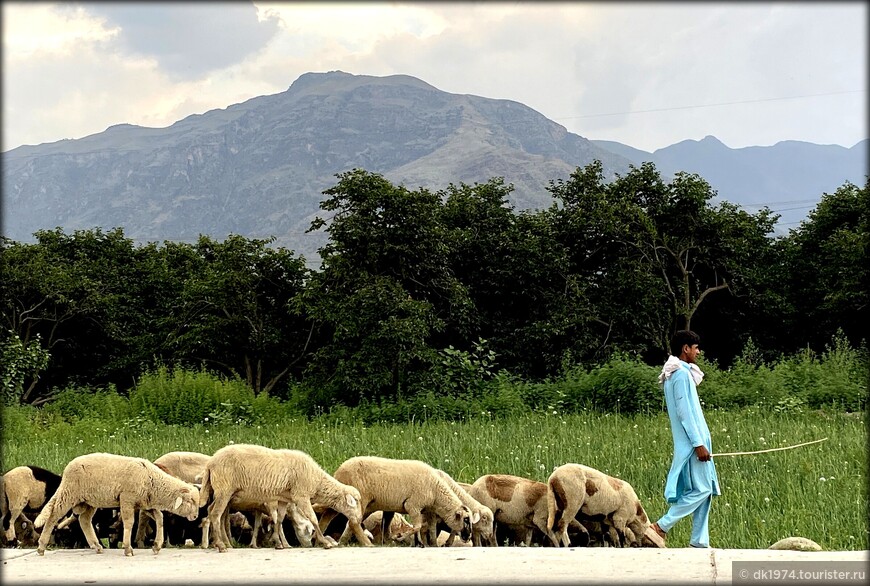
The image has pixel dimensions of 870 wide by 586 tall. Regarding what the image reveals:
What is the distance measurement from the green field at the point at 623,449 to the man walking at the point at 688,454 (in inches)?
28.3

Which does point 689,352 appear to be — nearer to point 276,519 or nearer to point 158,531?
point 276,519

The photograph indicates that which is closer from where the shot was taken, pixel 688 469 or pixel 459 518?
pixel 459 518

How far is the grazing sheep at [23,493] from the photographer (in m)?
8.33

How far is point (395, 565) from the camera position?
645 centimetres

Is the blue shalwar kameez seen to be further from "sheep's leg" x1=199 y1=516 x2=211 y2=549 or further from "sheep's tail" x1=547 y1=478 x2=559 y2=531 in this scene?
"sheep's leg" x1=199 y1=516 x2=211 y2=549

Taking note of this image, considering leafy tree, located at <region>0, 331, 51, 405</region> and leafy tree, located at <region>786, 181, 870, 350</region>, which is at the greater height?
leafy tree, located at <region>786, 181, 870, 350</region>

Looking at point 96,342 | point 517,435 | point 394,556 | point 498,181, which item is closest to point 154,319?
point 96,342

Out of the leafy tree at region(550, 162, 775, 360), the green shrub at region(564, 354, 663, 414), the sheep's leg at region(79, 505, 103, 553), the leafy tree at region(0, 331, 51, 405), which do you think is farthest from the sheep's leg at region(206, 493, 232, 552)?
the leafy tree at region(550, 162, 775, 360)

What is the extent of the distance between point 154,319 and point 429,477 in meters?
35.8

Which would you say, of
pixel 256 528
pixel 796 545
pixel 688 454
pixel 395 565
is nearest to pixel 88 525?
pixel 256 528

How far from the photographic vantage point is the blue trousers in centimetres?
846

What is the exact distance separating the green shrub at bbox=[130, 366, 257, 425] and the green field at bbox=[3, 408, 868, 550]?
1.50m

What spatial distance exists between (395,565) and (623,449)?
833 cm

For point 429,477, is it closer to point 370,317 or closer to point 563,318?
point 370,317
